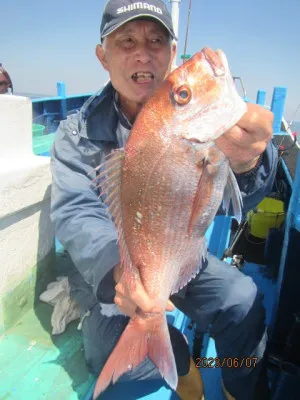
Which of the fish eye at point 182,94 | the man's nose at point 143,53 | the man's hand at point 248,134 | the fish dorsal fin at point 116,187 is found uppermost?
the man's nose at point 143,53

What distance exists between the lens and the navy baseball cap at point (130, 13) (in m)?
1.91

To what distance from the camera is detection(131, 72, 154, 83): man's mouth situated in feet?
6.70

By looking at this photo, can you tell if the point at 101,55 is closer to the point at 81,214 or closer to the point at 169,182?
the point at 81,214

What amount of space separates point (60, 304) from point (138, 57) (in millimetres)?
1743

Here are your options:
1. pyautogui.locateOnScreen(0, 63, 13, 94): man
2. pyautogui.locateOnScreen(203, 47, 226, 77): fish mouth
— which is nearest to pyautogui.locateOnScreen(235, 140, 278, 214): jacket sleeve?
pyautogui.locateOnScreen(203, 47, 226, 77): fish mouth

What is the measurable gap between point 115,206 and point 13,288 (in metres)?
1.34

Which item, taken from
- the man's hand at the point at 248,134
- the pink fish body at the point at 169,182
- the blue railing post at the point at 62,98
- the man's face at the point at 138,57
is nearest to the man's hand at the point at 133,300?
the pink fish body at the point at 169,182

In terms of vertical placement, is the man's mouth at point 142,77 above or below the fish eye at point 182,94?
above

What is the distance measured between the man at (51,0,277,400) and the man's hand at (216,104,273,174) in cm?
33

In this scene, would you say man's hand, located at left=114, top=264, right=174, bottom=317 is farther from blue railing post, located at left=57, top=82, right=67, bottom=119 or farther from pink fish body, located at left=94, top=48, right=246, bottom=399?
blue railing post, located at left=57, top=82, right=67, bottom=119

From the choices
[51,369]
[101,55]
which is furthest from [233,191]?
[51,369]

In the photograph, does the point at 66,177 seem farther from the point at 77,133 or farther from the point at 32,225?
the point at 32,225

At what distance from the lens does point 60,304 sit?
2.38m

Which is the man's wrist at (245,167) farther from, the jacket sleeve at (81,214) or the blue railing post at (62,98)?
the blue railing post at (62,98)
